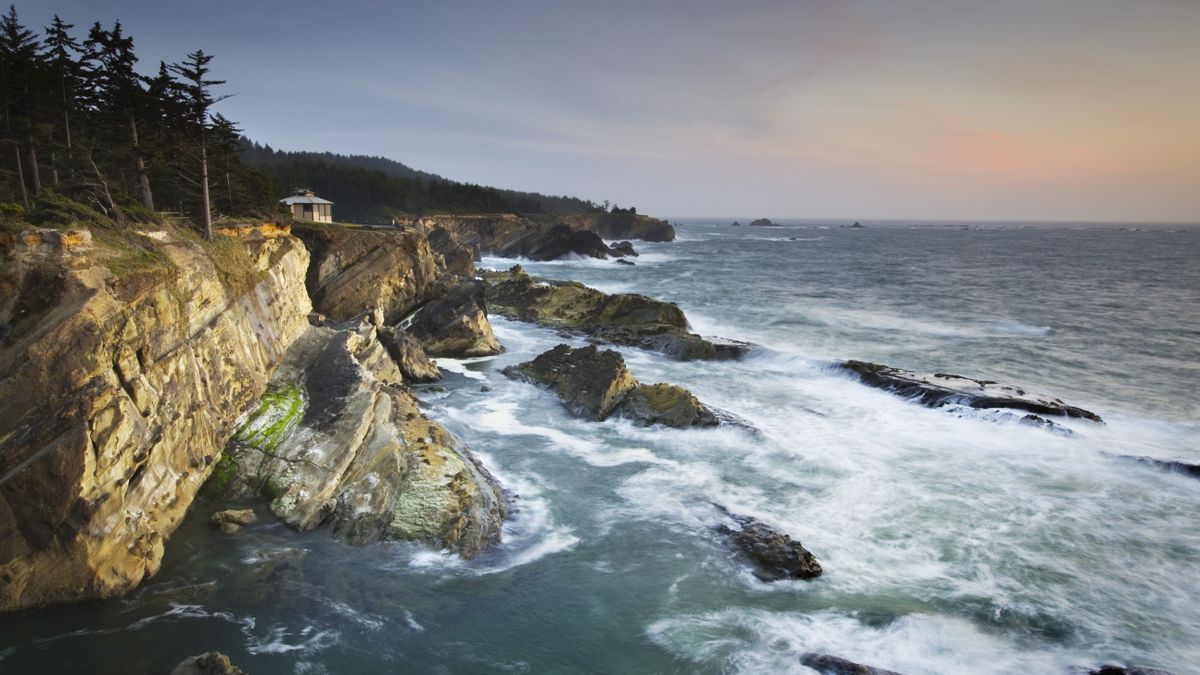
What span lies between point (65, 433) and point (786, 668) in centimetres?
1537

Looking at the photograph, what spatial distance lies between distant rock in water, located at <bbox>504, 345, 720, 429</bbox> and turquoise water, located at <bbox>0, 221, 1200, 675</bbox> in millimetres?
741

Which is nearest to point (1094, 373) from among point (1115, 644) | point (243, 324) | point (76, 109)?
point (1115, 644)

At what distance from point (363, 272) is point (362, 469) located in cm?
2592

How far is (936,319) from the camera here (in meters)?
52.3

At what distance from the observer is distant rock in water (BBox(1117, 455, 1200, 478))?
21.1 meters

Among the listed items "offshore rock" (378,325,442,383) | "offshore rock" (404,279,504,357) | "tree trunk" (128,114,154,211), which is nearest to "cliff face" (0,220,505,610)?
"offshore rock" (378,325,442,383)

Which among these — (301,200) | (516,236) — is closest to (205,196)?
(301,200)

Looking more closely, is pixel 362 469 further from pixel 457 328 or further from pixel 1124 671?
pixel 457 328

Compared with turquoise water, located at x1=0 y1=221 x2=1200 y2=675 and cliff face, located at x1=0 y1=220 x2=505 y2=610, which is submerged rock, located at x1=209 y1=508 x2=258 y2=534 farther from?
cliff face, located at x1=0 y1=220 x2=505 y2=610

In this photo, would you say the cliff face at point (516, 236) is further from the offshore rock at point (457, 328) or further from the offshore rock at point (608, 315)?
the offshore rock at point (457, 328)

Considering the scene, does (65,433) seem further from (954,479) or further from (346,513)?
(954,479)

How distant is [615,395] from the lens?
2683cm

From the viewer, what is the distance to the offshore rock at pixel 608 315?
123 feet

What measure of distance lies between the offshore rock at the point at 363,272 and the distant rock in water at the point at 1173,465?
127 feet
